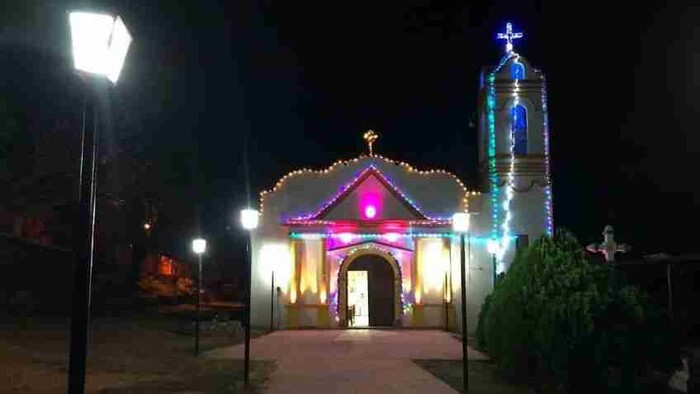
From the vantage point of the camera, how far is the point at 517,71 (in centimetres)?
2892

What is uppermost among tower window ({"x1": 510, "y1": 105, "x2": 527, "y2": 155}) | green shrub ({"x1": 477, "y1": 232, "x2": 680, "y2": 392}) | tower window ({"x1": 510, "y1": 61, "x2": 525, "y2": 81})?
tower window ({"x1": 510, "y1": 61, "x2": 525, "y2": 81})

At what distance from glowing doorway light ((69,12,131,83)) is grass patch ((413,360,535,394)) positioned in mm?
9519

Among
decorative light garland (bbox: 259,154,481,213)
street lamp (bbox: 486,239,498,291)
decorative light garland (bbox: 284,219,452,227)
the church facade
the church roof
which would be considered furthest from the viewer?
decorative light garland (bbox: 259,154,481,213)

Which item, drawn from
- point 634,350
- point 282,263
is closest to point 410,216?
point 282,263

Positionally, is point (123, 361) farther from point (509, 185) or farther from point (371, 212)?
point (509, 185)

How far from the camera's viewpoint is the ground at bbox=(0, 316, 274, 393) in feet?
42.8

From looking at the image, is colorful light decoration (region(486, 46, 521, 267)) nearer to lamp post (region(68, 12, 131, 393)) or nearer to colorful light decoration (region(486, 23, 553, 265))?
colorful light decoration (region(486, 23, 553, 265))

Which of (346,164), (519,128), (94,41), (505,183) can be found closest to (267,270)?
(346,164)

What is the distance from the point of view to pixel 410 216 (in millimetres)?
28359

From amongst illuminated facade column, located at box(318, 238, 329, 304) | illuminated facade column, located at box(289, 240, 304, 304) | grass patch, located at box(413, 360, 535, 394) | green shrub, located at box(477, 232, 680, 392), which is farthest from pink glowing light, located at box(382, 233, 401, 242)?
green shrub, located at box(477, 232, 680, 392)

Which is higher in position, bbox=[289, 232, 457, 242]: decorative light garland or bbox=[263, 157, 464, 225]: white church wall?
bbox=[263, 157, 464, 225]: white church wall

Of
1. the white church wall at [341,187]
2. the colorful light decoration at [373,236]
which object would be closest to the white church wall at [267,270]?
the white church wall at [341,187]

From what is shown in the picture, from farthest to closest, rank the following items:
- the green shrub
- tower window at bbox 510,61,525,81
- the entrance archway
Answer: the entrance archway
tower window at bbox 510,61,525,81
the green shrub

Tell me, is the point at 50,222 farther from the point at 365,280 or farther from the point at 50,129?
the point at 50,129
